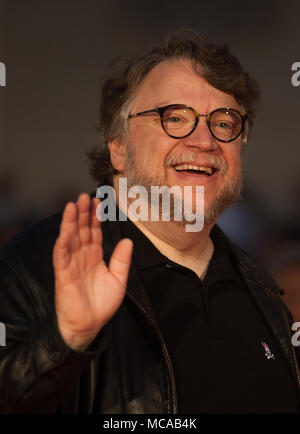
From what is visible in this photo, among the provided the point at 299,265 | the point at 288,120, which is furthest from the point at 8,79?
the point at 299,265

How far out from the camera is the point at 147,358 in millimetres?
1301

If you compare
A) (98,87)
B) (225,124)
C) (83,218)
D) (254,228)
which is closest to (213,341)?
(83,218)

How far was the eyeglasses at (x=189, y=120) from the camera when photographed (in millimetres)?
1594

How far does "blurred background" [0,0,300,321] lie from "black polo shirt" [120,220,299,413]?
2.04 meters

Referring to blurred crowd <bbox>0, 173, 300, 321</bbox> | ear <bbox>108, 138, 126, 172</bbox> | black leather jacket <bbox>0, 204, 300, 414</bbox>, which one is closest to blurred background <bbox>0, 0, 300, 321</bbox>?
blurred crowd <bbox>0, 173, 300, 321</bbox>

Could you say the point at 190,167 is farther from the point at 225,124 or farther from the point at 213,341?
the point at 213,341

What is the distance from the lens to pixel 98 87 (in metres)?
3.76

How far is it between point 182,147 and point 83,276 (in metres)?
0.61

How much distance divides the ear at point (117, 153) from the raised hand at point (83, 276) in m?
0.62

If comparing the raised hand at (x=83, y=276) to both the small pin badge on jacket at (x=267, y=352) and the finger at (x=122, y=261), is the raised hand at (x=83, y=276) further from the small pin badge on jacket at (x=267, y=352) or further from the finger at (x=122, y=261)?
the small pin badge on jacket at (x=267, y=352)

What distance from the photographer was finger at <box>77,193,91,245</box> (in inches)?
42.7

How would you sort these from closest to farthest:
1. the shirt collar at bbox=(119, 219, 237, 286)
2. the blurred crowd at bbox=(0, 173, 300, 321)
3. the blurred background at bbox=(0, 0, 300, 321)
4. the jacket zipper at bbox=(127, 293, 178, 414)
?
1. the jacket zipper at bbox=(127, 293, 178, 414)
2. the shirt collar at bbox=(119, 219, 237, 286)
3. the blurred crowd at bbox=(0, 173, 300, 321)
4. the blurred background at bbox=(0, 0, 300, 321)

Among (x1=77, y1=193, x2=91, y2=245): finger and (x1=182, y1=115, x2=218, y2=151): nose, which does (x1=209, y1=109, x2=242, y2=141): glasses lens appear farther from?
(x1=77, y1=193, x2=91, y2=245): finger

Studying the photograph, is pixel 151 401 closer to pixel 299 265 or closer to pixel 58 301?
pixel 58 301
